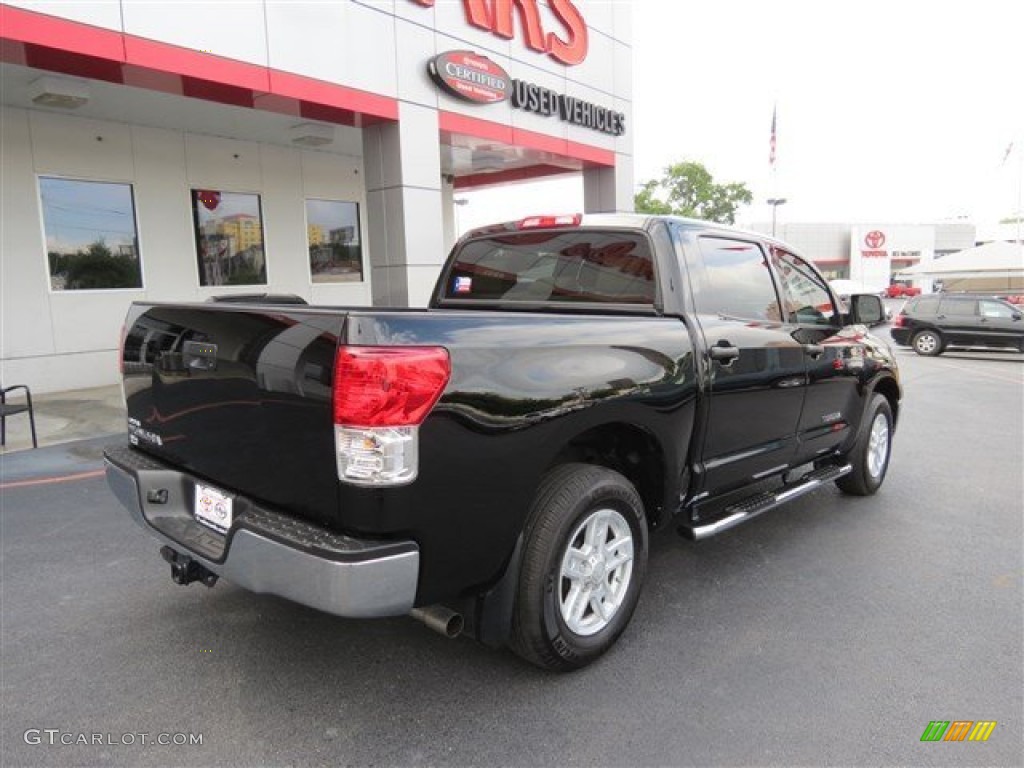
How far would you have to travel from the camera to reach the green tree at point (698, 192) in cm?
5825

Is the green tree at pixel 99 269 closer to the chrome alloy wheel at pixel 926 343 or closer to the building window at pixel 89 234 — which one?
the building window at pixel 89 234

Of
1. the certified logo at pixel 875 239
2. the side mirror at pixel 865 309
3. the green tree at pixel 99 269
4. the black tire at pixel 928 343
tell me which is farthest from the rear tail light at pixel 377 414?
the certified logo at pixel 875 239

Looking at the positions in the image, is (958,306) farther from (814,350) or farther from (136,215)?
(136,215)

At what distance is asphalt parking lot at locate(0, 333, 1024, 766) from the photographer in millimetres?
2529

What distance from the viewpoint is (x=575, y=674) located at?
2.97m

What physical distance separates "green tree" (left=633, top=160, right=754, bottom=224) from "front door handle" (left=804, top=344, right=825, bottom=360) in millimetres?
55435

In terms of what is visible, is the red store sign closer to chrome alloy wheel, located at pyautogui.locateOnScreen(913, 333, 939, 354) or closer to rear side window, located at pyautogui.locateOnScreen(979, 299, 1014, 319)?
chrome alloy wheel, located at pyautogui.locateOnScreen(913, 333, 939, 354)

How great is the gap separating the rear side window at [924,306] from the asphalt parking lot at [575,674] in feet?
50.0

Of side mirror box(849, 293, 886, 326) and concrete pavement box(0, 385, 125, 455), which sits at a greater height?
side mirror box(849, 293, 886, 326)

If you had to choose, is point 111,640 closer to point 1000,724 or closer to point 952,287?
point 1000,724

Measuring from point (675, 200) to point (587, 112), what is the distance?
48.1 metres

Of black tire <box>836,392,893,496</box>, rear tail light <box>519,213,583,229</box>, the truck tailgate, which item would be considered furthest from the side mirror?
the truck tailgate

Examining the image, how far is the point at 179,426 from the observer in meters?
2.97

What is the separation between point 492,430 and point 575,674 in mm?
1203
